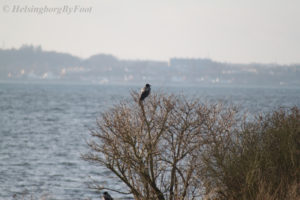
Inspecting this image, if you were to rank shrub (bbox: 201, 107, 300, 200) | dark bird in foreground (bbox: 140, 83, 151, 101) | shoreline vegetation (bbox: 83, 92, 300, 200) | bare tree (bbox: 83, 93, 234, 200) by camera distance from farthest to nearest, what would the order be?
bare tree (bbox: 83, 93, 234, 200), dark bird in foreground (bbox: 140, 83, 151, 101), shoreline vegetation (bbox: 83, 92, 300, 200), shrub (bbox: 201, 107, 300, 200)

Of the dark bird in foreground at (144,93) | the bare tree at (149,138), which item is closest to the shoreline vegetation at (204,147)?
the bare tree at (149,138)

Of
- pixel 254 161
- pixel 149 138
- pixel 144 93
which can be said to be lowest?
pixel 254 161

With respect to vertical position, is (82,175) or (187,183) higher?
(187,183)

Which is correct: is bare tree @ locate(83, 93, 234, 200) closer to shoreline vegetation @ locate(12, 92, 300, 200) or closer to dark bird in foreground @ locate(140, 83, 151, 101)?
shoreline vegetation @ locate(12, 92, 300, 200)

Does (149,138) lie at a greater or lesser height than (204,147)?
greater

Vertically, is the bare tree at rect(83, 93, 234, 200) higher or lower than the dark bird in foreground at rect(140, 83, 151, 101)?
lower

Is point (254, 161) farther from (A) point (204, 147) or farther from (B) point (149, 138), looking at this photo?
(B) point (149, 138)

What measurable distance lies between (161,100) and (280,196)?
5.37m

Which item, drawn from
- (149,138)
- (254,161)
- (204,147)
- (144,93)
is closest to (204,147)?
(204,147)

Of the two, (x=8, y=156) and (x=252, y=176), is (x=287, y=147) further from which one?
(x=8, y=156)

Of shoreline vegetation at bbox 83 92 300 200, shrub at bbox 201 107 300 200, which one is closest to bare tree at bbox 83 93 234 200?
shoreline vegetation at bbox 83 92 300 200

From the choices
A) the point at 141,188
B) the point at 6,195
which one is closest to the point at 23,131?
the point at 6,195

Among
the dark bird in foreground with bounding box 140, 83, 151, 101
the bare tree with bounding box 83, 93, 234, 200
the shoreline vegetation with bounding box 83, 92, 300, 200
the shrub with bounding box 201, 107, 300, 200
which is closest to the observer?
the shrub with bounding box 201, 107, 300, 200

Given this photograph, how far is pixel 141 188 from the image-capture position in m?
18.3
